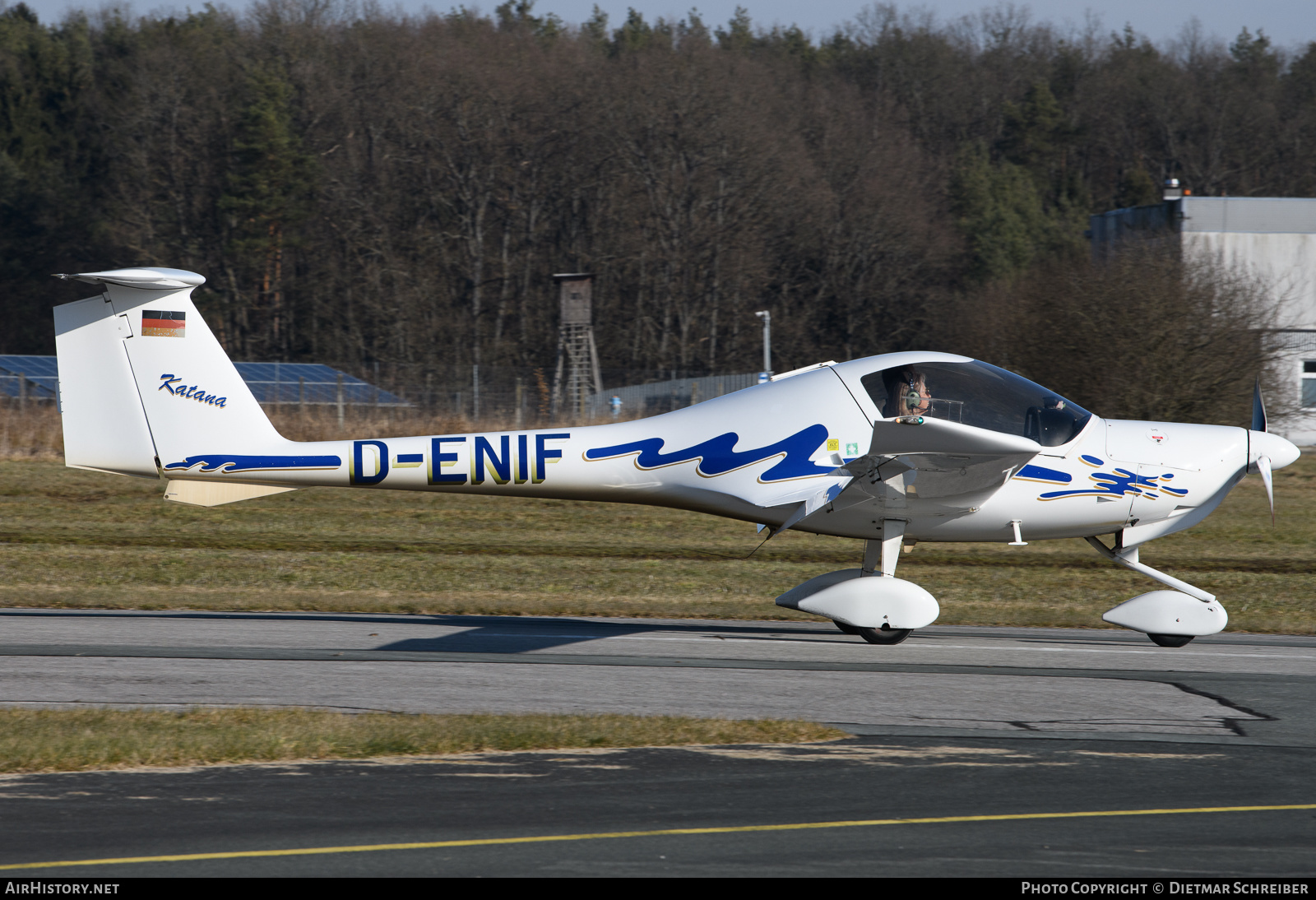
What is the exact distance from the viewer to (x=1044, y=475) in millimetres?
10453

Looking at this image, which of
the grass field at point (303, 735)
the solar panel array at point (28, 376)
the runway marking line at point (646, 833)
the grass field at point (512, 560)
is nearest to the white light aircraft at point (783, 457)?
the grass field at point (512, 560)

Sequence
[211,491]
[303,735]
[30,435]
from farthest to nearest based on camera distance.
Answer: [30,435], [211,491], [303,735]

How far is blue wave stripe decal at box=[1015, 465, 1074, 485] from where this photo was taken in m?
10.4

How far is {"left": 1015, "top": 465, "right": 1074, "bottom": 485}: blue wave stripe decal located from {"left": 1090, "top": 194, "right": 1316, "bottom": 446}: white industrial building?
1123 inches

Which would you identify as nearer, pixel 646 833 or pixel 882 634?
pixel 646 833

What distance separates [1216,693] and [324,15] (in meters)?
66.7

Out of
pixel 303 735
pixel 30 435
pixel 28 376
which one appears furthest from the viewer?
pixel 28 376

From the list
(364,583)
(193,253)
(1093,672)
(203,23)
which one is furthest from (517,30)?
(1093,672)

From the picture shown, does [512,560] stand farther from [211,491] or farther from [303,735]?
[303,735]

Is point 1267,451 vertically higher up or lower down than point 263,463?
lower down

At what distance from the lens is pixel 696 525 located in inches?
809

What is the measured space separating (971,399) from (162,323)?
628 cm

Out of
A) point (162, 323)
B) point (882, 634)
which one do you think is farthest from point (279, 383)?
point (882, 634)

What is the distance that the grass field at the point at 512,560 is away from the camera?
1311 centimetres
